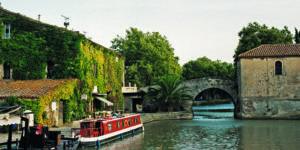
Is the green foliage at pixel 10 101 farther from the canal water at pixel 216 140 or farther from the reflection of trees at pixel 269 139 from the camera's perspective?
the reflection of trees at pixel 269 139

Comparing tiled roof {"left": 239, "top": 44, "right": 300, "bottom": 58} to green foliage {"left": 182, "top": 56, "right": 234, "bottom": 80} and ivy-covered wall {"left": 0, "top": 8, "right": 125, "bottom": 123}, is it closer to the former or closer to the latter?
ivy-covered wall {"left": 0, "top": 8, "right": 125, "bottom": 123}

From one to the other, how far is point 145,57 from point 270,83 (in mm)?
19959

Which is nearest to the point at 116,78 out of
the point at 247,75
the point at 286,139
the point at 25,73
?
the point at 25,73

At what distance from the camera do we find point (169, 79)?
35.6m

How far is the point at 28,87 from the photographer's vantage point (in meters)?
22.5

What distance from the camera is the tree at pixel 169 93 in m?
35.4

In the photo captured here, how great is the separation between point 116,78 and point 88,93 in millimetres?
7920

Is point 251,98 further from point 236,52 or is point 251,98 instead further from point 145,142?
point 145,142

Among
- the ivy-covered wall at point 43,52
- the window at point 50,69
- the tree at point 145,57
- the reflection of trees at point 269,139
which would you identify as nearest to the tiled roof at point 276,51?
the reflection of trees at point 269,139

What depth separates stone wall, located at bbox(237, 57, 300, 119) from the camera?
32875 millimetres

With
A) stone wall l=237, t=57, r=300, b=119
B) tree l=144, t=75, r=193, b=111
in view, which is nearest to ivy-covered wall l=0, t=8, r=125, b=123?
tree l=144, t=75, r=193, b=111

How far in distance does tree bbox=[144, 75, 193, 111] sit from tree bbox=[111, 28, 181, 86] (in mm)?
8893

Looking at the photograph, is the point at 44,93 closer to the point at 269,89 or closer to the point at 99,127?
the point at 99,127

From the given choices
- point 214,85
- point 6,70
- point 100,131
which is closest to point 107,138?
point 100,131
